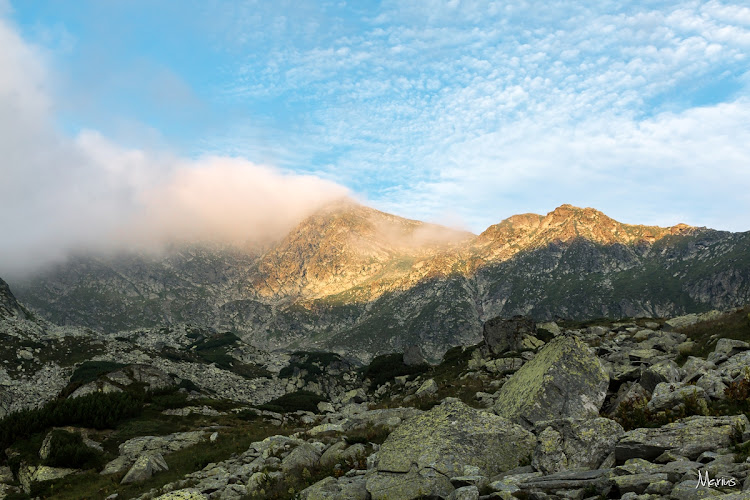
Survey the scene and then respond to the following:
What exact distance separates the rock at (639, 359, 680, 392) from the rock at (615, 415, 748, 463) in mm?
6326

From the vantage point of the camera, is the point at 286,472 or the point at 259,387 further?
the point at 259,387

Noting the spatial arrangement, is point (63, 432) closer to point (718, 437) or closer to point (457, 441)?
point (457, 441)

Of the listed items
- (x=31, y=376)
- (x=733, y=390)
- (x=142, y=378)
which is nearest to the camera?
(x=733, y=390)

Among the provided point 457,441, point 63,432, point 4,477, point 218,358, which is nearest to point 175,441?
point 63,432

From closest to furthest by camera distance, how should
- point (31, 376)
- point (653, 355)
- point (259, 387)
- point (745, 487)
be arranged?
point (745, 487), point (653, 355), point (31, 376), point (259, 387)

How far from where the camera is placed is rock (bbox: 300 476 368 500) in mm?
11852

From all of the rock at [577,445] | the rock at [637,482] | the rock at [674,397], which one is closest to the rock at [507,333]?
the rock at [674,397]

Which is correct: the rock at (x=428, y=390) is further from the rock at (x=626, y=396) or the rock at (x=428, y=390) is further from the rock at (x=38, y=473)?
the rock at (x=38, y=473)

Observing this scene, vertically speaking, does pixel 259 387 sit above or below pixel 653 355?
below

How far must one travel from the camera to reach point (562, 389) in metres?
16.6

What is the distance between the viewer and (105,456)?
99.8ft

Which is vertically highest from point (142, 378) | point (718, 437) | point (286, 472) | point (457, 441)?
point (718, 437)

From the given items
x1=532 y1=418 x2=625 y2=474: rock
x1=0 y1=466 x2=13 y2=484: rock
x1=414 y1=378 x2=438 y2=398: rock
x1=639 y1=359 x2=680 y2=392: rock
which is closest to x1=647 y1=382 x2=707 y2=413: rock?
x1=532 y1=418 x2=625 y2=474: rock

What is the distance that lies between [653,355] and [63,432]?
40957mm
